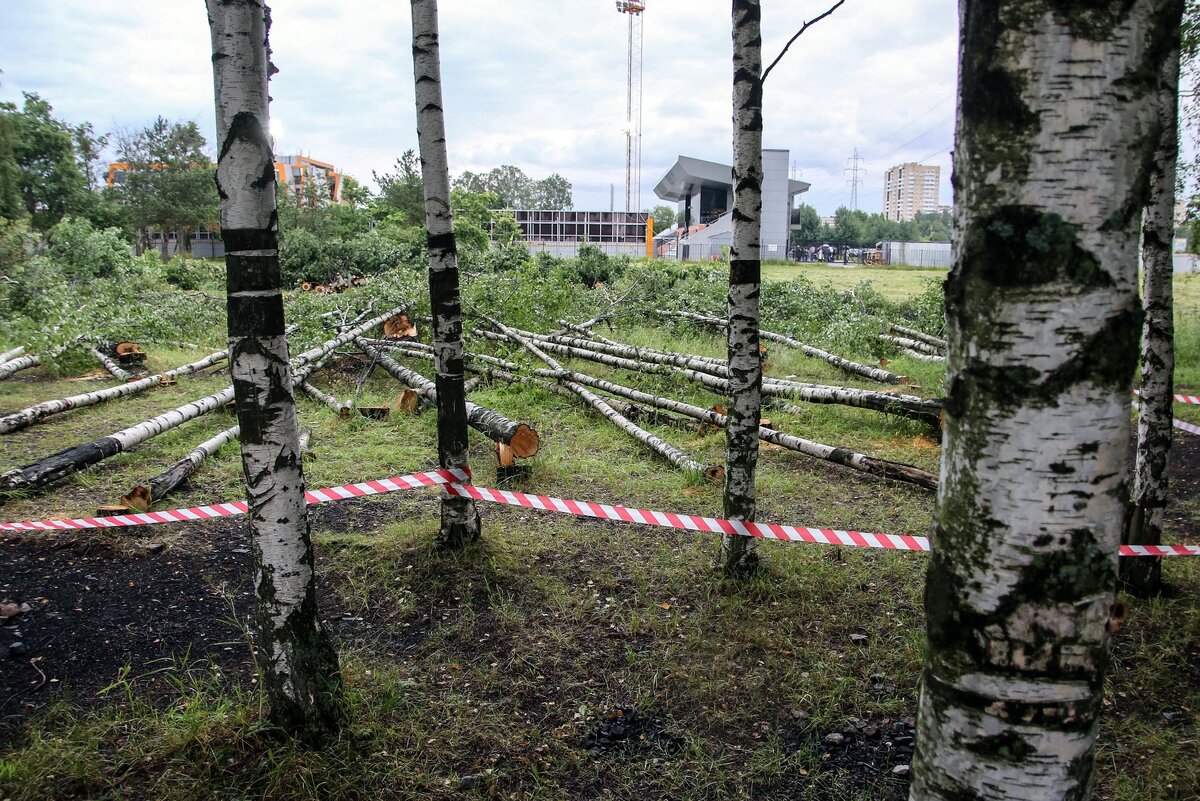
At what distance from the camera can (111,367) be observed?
11.1 m

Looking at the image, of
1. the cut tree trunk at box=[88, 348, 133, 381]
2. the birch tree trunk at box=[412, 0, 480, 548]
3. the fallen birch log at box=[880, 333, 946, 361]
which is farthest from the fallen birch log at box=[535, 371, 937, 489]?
the cut tree trunk at box=[88, 348, 133, 381]

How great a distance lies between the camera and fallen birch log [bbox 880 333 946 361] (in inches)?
516

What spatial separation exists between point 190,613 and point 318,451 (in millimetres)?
3435

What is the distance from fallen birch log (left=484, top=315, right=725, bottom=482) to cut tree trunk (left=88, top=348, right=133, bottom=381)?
5531mm

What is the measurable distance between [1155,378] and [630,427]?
480 centimetres

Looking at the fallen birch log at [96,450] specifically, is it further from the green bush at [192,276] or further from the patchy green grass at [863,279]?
the green bush at [192,276]

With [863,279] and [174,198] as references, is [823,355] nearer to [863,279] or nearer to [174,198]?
[863,279]

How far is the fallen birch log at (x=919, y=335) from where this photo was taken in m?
13.3

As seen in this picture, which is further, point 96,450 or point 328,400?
point 328,400

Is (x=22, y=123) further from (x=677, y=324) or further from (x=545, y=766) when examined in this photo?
(x=545, y=766)

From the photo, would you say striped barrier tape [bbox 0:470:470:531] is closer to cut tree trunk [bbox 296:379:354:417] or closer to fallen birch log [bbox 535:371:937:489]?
fallen birch log [bbox 535:371:937:489]

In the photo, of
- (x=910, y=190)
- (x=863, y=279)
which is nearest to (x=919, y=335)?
(x=863, y=279)

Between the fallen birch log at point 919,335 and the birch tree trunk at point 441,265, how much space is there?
10.8 meters

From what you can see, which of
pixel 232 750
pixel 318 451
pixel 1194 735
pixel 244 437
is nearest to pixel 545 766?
pixel 232 750
